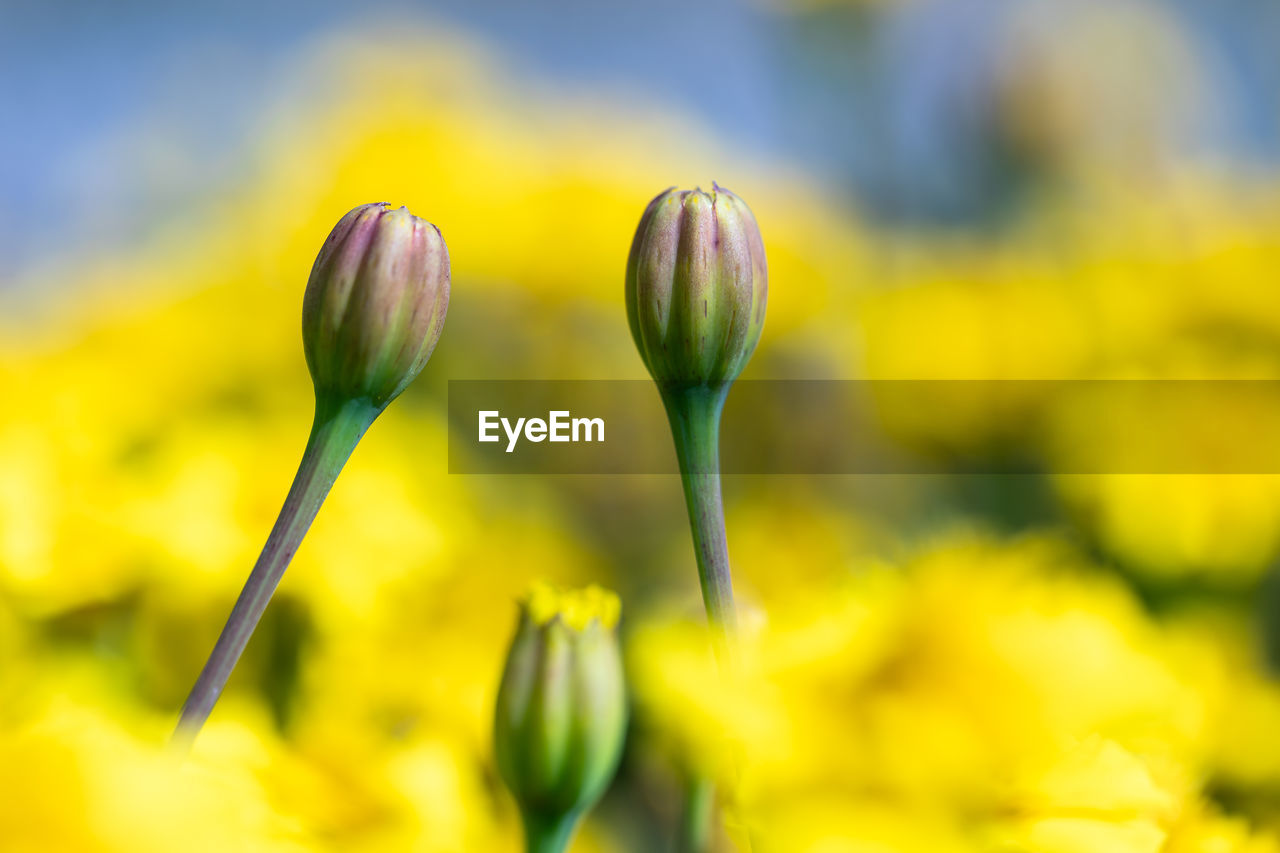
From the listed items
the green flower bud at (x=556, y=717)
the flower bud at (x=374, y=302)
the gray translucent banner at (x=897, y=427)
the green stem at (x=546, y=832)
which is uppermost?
the gray translucent banner at (x=897, y=427)

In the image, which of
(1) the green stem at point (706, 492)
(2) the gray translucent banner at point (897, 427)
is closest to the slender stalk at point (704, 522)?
(1) the green stem at point (706, 492)

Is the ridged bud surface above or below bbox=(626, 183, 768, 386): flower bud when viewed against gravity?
below

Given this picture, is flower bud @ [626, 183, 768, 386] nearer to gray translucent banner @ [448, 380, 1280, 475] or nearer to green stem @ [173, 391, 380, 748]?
green stem @ [173, 391, 380, 748]

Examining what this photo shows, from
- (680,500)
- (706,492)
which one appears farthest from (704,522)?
(680,500)

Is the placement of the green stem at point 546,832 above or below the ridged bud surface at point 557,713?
below

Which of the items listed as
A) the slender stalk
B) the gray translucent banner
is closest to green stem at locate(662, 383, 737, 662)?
the slender stalk

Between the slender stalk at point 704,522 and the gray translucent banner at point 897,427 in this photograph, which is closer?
the slender stalk at point 704,522

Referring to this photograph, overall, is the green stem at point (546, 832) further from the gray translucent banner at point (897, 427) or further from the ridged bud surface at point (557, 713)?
the gray translucent banner at point (897, 427)
